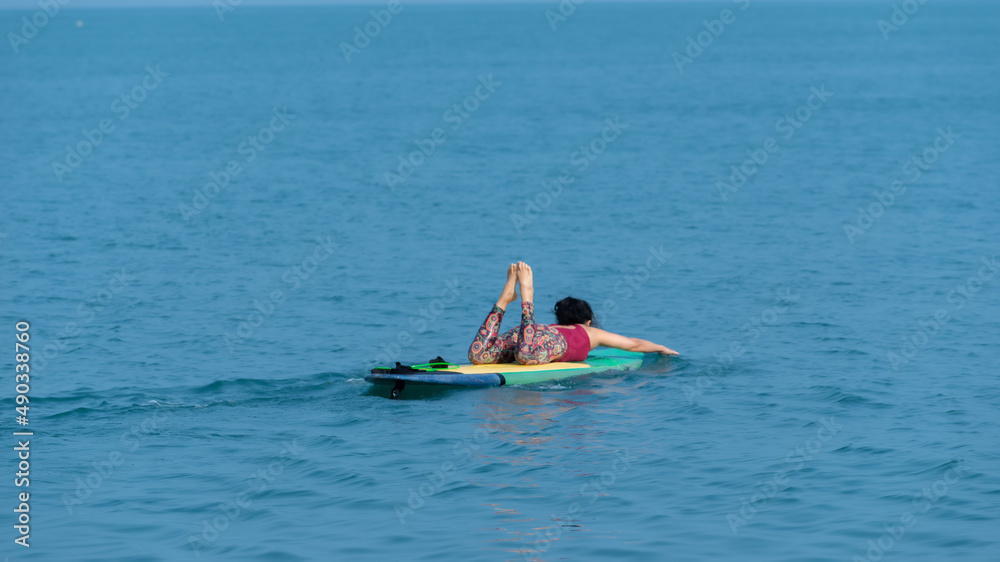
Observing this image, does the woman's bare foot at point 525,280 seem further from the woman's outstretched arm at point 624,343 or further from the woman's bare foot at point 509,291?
the woman's outstretched arm at point 624,343

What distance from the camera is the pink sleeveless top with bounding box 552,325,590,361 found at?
13203 millimetres

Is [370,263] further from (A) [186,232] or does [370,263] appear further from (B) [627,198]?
(B) [627,198]

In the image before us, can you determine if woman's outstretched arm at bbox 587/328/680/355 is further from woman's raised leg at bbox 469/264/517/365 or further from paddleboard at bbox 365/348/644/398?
woman's raised leg at bbox 469/264/517/365

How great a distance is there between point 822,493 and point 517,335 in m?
4.20

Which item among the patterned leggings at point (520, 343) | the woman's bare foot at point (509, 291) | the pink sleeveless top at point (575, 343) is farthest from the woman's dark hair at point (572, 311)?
the woman's bare foot at point (509, 291)

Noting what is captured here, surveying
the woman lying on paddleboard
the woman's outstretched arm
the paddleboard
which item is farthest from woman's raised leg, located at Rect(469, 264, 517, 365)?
the woman's outstretched arm

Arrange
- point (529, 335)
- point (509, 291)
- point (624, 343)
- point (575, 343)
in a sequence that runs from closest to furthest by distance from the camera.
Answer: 1. point (529, 335)
2. point (509, 291)
3. point (575, 343)
4. point (624, 343)

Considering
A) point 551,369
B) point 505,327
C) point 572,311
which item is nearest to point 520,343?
point 551,369

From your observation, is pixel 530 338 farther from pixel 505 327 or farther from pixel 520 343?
pixel 505 327

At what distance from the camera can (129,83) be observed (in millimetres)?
63469

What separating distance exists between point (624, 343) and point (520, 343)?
1406mm

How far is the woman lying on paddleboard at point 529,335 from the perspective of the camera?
12.9 meters

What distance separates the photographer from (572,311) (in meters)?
13.3

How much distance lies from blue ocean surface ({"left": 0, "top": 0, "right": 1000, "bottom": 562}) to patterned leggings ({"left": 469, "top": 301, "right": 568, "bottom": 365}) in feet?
1.35
